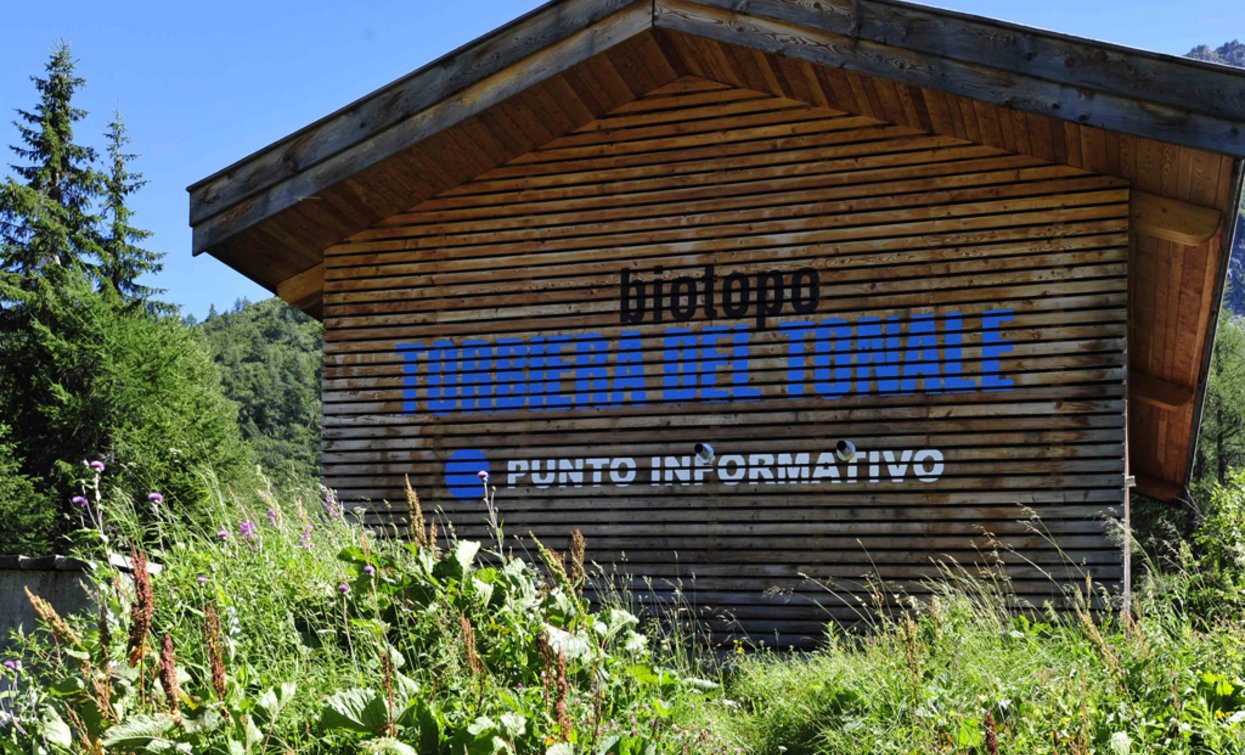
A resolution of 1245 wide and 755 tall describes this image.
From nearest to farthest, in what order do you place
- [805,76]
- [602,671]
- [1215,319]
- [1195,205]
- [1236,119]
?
[602,671] < [1236,119] < [1195,205] < [805,76] < [1215,319]

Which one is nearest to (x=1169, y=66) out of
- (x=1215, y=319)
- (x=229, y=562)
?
(x=1215, y=319)

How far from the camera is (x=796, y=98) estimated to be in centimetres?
993

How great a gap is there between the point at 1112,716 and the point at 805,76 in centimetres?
636

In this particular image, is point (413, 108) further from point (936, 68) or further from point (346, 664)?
point (346, 664)

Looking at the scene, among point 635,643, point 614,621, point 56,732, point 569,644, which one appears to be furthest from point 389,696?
point 635,643

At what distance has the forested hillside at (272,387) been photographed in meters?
60.5

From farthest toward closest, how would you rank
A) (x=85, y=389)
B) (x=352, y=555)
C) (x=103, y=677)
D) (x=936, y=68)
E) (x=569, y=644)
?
Result: (x=85, y=389)
(x=936, y=68)
(x=352, y=555)
(x=569, y=644)
(x=103, y=677)

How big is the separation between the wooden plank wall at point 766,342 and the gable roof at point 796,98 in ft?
0.96

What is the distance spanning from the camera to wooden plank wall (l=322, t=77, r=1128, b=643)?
9039 millimetres

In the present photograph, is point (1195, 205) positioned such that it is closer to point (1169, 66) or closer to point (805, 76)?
point (1169, 66)

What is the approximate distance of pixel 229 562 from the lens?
5238mm

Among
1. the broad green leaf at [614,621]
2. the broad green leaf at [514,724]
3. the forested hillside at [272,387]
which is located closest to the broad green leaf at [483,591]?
the broad green leaf at [614,621]

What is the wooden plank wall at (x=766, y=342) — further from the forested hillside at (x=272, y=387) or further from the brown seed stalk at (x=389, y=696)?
the forested hillside at (x=272, y=387)

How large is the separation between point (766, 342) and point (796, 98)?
2.08 m
